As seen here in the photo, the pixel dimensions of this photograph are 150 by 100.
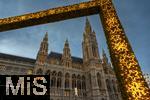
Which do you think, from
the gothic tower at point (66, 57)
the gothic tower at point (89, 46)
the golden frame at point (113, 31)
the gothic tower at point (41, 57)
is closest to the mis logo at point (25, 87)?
the golden frame at point (113, 31)

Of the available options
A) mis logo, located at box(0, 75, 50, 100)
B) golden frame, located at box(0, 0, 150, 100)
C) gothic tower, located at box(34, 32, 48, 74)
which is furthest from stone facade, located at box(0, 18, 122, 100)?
golden frame, located at box(0, 0, 150, 100)

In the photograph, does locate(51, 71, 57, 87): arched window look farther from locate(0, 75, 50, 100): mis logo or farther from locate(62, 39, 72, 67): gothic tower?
locate(0, 75, 50, 100): mis logo

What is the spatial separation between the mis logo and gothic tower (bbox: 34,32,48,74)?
90.3 feet

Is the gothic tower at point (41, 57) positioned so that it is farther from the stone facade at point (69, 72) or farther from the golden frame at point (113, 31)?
the golden frame at point (113, 31)

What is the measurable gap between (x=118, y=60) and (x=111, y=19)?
862 millimetres

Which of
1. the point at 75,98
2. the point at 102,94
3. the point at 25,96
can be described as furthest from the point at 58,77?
the point at 25,96

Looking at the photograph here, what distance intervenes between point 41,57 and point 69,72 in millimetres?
6425

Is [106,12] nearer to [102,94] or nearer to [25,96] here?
[25,96]

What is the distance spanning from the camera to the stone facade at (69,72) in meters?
30.4

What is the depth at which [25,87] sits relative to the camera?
3.38 metres

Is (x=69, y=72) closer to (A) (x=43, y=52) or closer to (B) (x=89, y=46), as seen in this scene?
(A) (x=43, y=52)

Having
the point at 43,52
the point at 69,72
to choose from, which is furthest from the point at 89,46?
the point at 43,52

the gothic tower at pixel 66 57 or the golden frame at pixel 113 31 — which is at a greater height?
the gothic tower at pixel 66 57

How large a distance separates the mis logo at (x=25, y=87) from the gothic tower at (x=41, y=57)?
90.3 ft
